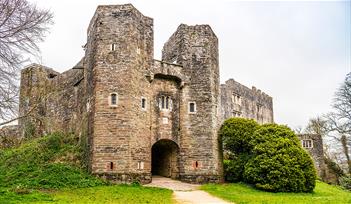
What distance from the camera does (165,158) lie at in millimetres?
25562

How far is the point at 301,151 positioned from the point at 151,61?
420 inches

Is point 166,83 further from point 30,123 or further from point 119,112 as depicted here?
point 30,123

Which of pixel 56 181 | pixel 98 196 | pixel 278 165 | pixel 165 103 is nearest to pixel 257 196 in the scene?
pixel 278 165

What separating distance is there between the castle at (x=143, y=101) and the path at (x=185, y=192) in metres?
0.78

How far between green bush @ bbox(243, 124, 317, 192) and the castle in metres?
2.68

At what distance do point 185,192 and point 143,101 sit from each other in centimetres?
616

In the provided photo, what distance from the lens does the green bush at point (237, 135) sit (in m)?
25.0

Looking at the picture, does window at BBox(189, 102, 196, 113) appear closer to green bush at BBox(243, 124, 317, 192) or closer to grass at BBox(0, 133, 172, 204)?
green bush at BBox(243, 124, 317, 192)

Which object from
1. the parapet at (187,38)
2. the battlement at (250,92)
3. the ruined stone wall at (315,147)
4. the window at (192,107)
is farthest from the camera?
the ruined stone wall at (315,147)

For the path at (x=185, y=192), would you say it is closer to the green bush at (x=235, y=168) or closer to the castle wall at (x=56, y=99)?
the green bush at (x=235, y=168)

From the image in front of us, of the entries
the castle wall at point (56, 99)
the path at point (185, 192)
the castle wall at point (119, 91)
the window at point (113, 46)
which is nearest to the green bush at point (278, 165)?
the path at point (185, 192)

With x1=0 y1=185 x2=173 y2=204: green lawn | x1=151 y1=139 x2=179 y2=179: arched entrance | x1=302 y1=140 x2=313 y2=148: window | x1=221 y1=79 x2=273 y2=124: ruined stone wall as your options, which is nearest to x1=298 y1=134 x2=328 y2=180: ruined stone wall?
x1=302 y1=140 x2=313 y2=148: window

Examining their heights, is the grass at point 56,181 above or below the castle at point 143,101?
below

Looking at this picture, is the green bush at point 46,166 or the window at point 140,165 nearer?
the green bush at point 46,166
